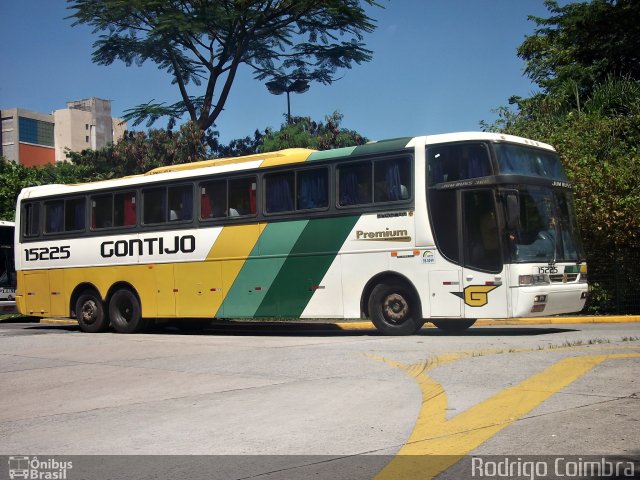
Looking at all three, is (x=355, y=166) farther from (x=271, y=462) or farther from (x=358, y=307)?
(x=271, y=462)

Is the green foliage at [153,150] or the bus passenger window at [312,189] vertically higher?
the green foliage at [153,150]

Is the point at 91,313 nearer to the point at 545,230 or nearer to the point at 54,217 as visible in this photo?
the point at 54,217

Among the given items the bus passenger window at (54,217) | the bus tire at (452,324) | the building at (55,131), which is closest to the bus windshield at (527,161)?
the bus tire at (452,324)

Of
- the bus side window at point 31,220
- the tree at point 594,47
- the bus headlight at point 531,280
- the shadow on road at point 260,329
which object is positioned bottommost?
the shadow on road at point 260,329

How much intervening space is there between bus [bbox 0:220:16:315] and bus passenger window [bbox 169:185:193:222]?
11944 millimetres

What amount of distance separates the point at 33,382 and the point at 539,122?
19.1m

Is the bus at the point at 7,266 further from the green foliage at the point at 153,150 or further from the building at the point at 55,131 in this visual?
the building at the point at 55,131

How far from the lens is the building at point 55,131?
110m

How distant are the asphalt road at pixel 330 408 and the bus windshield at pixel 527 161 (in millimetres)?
3194

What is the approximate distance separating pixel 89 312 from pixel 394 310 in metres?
8.38

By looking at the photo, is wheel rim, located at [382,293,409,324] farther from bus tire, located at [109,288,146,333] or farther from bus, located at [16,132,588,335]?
bus tire, located at [109,288,146,333]

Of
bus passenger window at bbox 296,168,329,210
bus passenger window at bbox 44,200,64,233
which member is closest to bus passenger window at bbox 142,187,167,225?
bus passenger window at bbox 44,200,64,233

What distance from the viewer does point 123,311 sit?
19.8 metres

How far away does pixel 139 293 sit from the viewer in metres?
19.3
